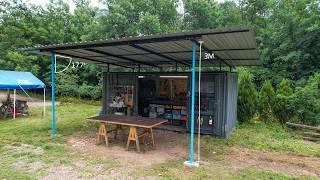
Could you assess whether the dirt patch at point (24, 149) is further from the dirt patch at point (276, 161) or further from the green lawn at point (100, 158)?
the dirt patch at point (276, 161)

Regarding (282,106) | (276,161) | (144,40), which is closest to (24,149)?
(144,40)

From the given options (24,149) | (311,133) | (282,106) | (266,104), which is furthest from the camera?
(266,104)

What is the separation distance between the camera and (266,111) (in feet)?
30.8

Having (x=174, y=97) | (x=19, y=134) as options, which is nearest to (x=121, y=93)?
(x=174, y=97)

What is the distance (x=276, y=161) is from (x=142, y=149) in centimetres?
281

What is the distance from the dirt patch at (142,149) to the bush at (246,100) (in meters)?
3.19

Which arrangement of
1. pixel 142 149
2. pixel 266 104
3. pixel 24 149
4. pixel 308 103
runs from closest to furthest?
pixel 24 149
pixel 142 149
pixel 308 103
pixel 266 104

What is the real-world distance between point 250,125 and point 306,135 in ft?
5.97

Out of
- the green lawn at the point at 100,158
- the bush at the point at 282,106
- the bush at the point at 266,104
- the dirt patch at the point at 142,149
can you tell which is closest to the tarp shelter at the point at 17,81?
the green lawn at the point at 100,158

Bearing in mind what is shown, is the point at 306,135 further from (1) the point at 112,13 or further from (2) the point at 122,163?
(1) the point at 112,13

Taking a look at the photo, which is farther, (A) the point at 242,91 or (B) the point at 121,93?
(A) the point at 242,91

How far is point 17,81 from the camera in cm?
991

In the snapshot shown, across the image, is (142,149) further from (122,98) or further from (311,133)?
(311,133)

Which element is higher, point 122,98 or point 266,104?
point 122,98
